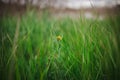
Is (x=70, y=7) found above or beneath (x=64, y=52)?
above

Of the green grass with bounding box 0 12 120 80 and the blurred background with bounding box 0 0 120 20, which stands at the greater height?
the blurred background with bounding box 0 0 120 20

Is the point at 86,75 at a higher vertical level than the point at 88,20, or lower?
lower

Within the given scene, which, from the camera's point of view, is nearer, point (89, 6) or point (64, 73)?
point (64, 73)

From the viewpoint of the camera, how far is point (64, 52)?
1147mm

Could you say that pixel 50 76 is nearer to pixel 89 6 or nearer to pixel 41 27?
pixel 41 27

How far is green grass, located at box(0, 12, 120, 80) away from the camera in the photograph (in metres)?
1.10

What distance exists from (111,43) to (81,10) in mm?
246

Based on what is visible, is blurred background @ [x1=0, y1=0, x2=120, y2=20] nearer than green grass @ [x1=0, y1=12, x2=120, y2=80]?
No

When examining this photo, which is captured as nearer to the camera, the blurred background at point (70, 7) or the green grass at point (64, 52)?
the green grass at point (64, 52)

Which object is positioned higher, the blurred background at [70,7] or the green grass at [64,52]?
the blurred background at [70,7]

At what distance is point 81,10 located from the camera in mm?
1250

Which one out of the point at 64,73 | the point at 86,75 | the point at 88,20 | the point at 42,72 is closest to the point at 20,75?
the point at 42,72

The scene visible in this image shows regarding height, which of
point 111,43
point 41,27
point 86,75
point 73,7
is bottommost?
point 86,75

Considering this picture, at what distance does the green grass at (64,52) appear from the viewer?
110 cm
